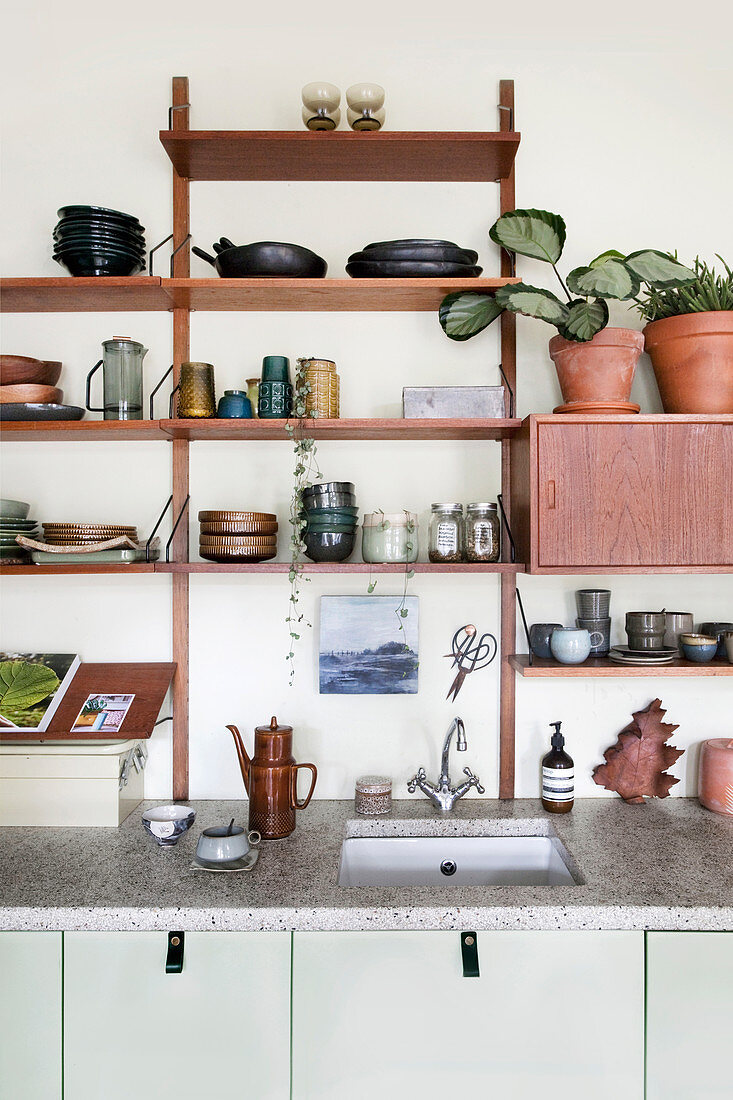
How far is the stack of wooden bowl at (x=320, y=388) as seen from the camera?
198 cm

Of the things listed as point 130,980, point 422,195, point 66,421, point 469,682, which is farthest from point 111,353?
point 130,980

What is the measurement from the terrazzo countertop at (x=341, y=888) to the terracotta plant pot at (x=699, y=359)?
1.09 metres

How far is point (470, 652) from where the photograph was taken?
219cm

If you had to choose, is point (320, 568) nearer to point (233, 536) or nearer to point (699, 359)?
point (233, 536)

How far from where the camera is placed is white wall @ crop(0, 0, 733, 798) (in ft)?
7.15

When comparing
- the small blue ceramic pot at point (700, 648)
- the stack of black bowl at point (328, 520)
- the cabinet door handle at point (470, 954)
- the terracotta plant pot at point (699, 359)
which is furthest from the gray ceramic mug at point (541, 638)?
the cabinet door handle at point (470, 954)

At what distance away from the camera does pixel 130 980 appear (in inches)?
61.3

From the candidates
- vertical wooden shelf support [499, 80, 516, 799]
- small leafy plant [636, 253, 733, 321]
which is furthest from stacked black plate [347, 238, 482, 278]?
small leafy plant [636, 253, 733, 321]

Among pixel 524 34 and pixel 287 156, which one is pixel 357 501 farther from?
pixel 524 34

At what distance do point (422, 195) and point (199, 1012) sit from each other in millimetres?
2093

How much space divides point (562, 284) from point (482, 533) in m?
0.71

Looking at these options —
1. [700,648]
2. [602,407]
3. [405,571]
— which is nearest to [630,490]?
[602,407]

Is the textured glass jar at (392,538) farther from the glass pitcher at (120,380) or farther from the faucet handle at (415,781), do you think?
the glass pitcher at (120,380)

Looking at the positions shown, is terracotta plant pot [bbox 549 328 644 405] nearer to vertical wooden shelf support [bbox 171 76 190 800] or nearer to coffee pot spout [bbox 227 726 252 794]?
vertical wooden shelf support [bbox 171 76 190 800]
